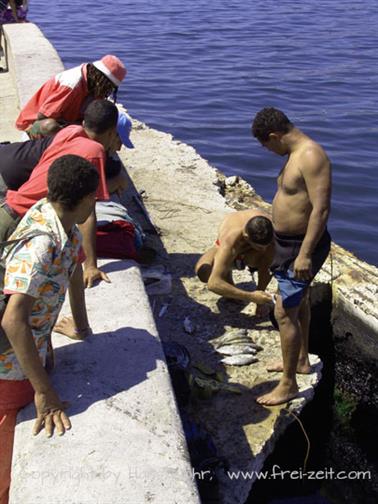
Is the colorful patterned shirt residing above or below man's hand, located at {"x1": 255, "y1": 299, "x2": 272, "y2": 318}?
above

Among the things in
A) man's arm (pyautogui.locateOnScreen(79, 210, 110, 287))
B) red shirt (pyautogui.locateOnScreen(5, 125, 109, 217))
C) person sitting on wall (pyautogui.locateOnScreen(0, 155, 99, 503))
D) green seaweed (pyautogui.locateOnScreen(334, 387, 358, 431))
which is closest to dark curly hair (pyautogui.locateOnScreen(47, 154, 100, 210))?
person sitting on wall (pyautogui.locateOnScreen(0, 155, 99, 503))

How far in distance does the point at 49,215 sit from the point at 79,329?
0.83 metres

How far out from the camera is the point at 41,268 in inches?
122

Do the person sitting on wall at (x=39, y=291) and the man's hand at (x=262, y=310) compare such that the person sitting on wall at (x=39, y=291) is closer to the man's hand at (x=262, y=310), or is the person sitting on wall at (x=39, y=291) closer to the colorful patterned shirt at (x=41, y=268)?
the colorful patterned shirt at (x=41, y=268)

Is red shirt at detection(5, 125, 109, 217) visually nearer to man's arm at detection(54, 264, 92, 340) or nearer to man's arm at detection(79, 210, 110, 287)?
man's arm at detection(79, 210, 110, 287)

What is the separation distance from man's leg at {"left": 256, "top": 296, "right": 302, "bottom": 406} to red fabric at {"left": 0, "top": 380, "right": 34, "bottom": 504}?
1795 millimetres

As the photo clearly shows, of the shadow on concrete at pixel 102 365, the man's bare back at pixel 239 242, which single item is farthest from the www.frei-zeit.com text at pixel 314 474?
the man's bare back at pixel 239 242

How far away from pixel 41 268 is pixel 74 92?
2.88 metres

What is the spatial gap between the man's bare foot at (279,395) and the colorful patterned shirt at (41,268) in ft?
5.68

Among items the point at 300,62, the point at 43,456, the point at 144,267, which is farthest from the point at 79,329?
the point at 300,62

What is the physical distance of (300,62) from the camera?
1839 cm

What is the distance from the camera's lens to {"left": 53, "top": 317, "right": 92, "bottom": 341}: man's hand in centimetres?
387

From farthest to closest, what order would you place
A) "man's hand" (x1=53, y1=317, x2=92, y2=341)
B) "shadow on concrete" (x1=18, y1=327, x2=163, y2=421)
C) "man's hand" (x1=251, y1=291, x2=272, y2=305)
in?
"man's hand" (x1=251, y1=291, x2=272, y2=305), "man's hand" (x1=53, y1=317, x2=92, y2=341), "shadow on concrete" (x1=18, y1=327, x2=163, y2=421)

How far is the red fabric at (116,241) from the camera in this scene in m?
4.97
